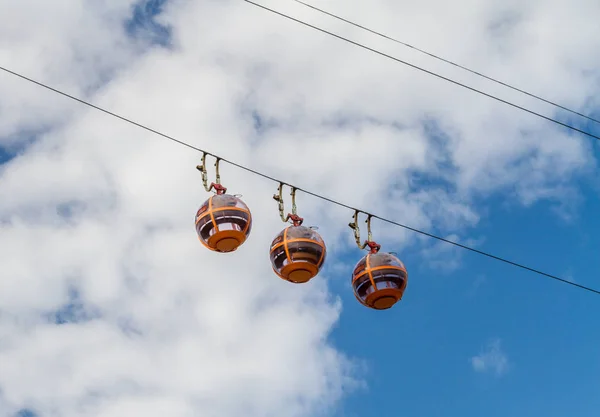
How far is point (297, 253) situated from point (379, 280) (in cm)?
140

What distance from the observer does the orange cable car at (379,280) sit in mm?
15852

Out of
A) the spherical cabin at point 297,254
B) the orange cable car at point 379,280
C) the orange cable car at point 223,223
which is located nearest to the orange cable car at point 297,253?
the spherical cabin at point 297,254

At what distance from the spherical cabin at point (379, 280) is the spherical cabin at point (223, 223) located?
1.94m

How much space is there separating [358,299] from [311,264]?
1.12 metres

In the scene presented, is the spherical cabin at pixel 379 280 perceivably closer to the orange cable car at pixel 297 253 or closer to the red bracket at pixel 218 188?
the orange cable car at pixel 297 253

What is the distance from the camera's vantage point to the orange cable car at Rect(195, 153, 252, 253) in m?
15.3

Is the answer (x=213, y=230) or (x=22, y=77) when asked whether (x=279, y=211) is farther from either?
(x=22, y=77)

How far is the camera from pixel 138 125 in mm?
14656

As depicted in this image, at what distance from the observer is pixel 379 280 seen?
1583 centimetres

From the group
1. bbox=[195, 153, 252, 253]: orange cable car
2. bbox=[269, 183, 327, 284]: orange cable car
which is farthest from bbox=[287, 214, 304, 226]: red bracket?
bbox=[195, 153, 252, 253]: orange cable car

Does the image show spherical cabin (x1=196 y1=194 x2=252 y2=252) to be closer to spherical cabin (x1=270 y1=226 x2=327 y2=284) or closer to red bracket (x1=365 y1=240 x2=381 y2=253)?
spherical cabin (x1=270 y1=226 x2=327 y2=284)

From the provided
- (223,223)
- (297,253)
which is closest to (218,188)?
(223,223)

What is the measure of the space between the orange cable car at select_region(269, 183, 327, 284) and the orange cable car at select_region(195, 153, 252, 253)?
0.55 metres

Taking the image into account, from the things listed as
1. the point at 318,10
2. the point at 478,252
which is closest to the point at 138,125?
the point at 318,10
